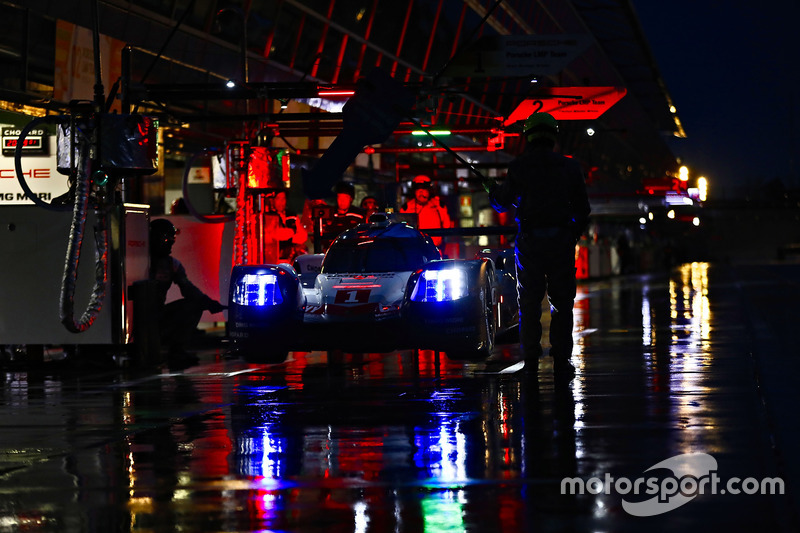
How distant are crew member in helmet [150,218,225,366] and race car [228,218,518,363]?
7.16ft

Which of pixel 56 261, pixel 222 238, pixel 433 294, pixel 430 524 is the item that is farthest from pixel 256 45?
pixel 430 524

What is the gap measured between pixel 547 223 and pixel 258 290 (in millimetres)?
3068

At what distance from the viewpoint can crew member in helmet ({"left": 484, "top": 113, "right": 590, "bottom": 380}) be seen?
1090 centimetres

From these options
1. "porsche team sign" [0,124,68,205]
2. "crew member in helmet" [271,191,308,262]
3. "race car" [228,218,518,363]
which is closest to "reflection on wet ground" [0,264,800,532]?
"race car" [228,218,518,363]

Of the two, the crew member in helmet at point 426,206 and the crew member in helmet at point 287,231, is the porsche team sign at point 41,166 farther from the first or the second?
the crew member in helmet at point 426,206

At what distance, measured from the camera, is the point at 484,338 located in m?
12.5

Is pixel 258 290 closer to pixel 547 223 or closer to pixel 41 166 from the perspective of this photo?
pixel 547 223

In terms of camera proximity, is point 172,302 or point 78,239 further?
point 172,302

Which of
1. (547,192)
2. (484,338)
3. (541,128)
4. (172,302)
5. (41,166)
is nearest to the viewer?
(547,192)

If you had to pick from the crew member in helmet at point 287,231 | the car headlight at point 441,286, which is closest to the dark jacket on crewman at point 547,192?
the car headlight at point 441,286

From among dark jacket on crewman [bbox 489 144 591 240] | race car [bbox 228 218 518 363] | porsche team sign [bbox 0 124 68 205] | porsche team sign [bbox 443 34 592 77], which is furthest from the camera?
porsche team sign [bbox 443 34 592 77]

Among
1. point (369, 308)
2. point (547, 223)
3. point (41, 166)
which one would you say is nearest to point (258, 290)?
point (369, 308)

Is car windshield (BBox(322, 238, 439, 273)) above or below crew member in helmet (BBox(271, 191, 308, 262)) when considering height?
below

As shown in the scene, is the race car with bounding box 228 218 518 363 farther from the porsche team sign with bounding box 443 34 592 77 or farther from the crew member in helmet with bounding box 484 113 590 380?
the porsche team sign with bounding box 443 34 592 77
